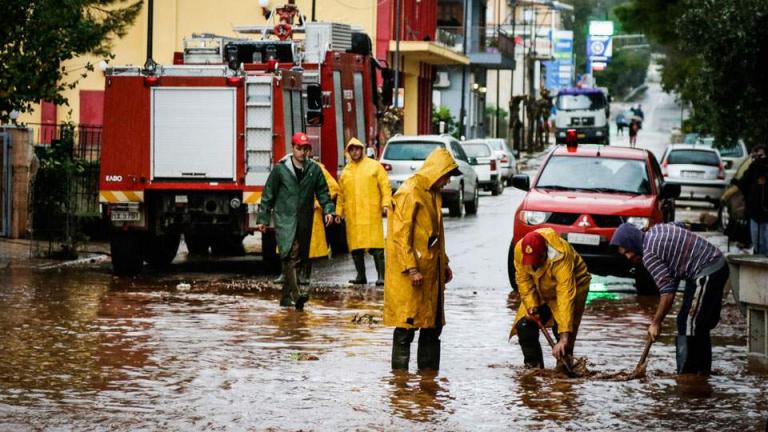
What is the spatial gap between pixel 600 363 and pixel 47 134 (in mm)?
34394

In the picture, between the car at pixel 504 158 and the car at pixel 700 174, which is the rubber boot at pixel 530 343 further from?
the car at pixel 504 158

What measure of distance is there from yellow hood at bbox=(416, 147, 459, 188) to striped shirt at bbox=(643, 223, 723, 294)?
1.50 m

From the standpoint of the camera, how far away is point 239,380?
11555 millimetres

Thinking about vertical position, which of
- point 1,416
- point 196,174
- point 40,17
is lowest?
point 1,416

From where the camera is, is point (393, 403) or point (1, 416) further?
point (393, 403)

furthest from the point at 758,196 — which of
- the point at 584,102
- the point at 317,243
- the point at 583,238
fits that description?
the point at 584,102

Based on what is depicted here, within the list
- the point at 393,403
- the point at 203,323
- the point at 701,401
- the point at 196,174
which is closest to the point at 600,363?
the point at 701,401

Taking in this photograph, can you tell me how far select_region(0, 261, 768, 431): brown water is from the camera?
10.1m

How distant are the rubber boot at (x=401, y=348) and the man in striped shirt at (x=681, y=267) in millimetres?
1693

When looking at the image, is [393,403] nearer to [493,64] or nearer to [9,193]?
[9,193]

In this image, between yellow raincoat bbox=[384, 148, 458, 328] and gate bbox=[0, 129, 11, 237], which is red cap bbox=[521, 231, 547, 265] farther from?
gate bbox=[0, 129, 11, 237]

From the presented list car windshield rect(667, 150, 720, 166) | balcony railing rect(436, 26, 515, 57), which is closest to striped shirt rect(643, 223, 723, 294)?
car windshield rect(667, 150, 720, 166)

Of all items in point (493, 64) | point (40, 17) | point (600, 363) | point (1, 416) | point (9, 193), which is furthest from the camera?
point (493, 64)

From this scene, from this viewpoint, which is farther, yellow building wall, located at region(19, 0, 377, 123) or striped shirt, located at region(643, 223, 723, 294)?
yellow building wall, located at region(19, 0, 377, 123)
